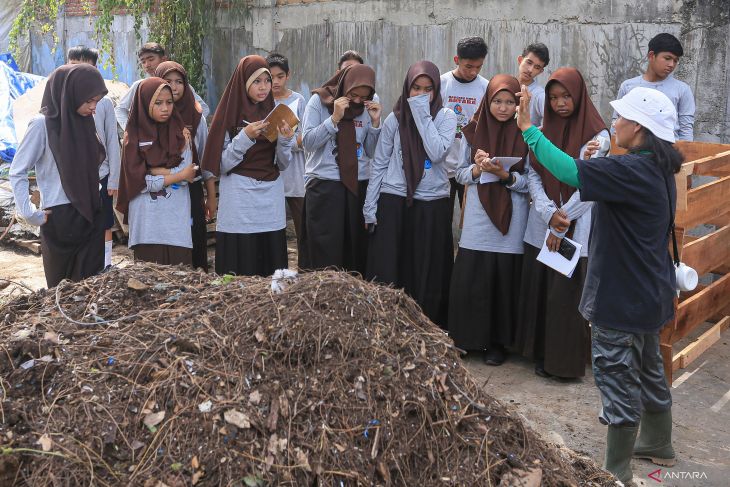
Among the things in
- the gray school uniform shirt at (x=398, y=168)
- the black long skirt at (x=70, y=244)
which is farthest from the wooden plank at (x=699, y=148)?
the black long skirt at (x=70, y=244)

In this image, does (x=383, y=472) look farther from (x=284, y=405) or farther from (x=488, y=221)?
(x=488, y=221)

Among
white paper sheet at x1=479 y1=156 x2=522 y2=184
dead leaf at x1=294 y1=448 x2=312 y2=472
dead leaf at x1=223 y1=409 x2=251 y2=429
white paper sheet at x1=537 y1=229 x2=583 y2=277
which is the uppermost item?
white paper sheet at x1=479 y1=156 x2=522 y2=184

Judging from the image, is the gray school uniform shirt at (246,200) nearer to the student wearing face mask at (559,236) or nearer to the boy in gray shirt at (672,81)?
the student wearing face mask at (559,236)

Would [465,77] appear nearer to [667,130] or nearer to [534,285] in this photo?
[534,285]

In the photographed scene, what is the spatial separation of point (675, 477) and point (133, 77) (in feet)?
35.3

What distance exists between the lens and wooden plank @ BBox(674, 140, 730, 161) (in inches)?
225

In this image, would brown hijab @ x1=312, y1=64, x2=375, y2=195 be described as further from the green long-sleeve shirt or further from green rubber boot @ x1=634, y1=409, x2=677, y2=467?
green rubber boot @ x1=634, y1=409, x2=677, y2=467

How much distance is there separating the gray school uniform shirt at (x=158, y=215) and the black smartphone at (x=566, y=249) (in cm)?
251

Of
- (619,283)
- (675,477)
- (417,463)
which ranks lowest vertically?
(675,477)

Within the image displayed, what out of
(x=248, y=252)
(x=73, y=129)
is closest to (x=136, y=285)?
(x=73, y=129)

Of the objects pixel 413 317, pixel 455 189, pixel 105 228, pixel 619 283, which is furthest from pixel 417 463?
pixel 455 189

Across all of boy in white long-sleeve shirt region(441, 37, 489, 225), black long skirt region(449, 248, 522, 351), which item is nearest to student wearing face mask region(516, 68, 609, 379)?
black long skirt region(449, 248, 522, 351)

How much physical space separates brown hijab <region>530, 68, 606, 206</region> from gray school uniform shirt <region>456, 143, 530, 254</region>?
0.26 metres

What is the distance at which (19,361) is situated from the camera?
11.1ft
